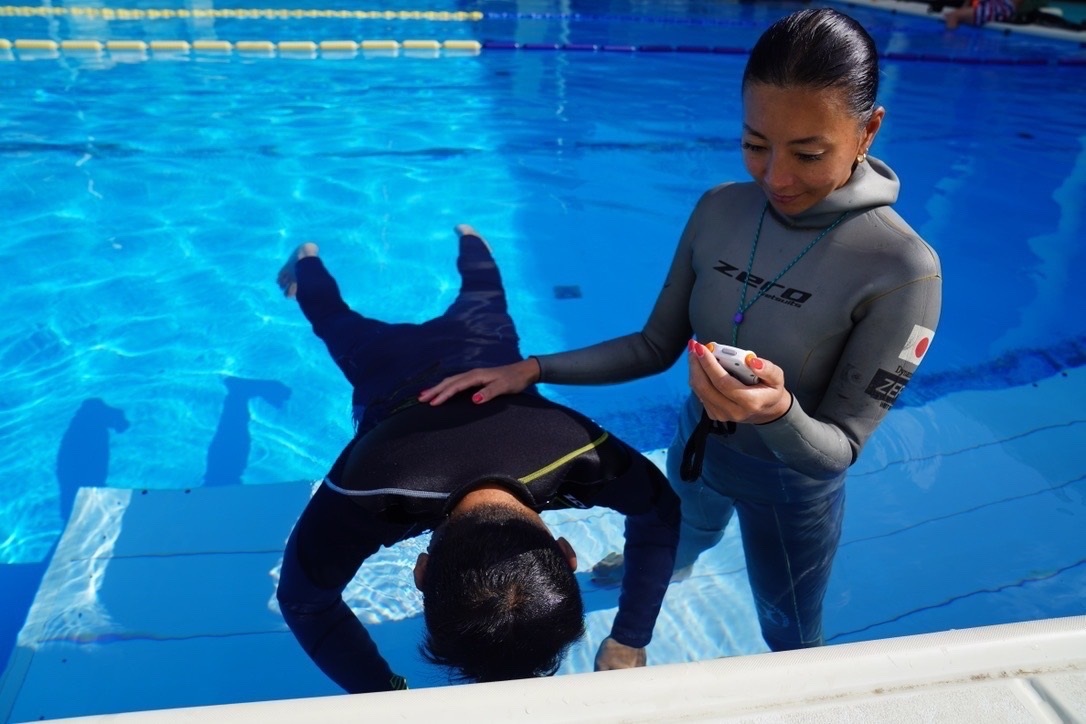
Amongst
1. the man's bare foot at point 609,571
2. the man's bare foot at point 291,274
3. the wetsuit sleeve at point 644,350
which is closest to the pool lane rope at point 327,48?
the man's bare foot at point 291,274

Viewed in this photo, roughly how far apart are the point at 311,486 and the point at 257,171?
4.00 m

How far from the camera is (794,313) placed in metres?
1.79

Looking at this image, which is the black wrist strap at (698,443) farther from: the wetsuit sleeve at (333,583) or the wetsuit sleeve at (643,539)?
the wetsuit sleeve at (333,583)

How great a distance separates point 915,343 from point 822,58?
0.57m

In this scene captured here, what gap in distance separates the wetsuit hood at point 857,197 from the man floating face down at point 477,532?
0.68 m

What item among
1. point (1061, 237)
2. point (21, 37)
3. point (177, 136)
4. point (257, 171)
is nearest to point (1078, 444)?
point (1061, 237)

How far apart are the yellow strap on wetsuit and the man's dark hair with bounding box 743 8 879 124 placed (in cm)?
85

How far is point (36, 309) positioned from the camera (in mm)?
4727

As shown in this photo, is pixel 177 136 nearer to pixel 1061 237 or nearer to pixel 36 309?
pixel 36 309

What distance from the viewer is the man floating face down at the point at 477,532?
1490mm

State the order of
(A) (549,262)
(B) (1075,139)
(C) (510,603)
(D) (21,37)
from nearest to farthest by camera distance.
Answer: (C) (510,603), (A) (549,262), (B) (1075,139), (D) (21,37)

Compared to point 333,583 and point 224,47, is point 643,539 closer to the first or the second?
point 333,583

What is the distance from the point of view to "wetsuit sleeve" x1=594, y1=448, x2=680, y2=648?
2006 mm

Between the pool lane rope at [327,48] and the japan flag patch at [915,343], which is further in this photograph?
the pool lane rope at [327,48]
